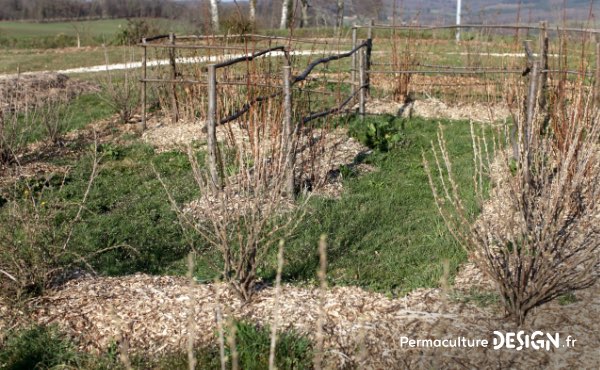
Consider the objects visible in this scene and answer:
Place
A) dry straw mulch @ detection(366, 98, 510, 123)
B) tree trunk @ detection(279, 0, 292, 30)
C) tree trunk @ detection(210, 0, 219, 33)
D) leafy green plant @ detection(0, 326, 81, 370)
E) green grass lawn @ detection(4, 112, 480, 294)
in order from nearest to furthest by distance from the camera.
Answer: leafy green plant @ detection(0, 326, 81, 370) < green grass lawn @ detection(4, 112, 480, 294) < dry straw mulch @ detection(366, 98, 510, 123) < tree trunk @ detection(210, 0, 219, 33) < tree trunk @ detection(279, 0, 292, 30)

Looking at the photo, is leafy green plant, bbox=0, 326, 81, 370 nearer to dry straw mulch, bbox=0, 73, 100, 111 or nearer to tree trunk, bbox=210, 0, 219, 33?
tree trunk, bbox=210, 0, 219, 33

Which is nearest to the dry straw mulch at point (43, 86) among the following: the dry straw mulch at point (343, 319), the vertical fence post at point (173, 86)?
the vertical fence post at point (173, 86)

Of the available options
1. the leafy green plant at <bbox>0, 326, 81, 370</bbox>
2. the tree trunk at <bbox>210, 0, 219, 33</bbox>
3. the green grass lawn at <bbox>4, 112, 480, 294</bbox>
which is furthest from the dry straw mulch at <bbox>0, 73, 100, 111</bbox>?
the leafy green plant at <bbox>0, 326, 81, 370</bbox>

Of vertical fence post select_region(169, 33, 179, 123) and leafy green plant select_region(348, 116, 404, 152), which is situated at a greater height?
vertical fence post select_region(169, 33, 179, 123)

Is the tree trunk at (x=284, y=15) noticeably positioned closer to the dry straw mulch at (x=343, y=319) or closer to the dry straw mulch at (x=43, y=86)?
the dry straw mulch at (x=43, y=86)

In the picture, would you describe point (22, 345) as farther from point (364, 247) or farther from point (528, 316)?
point (528, 316)

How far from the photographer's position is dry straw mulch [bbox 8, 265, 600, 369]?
3.51 meters

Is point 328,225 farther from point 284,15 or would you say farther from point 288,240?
point 284,15

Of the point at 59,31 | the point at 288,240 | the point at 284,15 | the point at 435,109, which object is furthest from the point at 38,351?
the point at 59,31

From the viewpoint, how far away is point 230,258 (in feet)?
13.8

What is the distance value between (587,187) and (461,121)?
4728mm

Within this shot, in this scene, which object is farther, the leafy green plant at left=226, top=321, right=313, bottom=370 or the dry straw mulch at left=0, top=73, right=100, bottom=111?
the dry straw mulch at left=0, top=73, right=100, bottom=111

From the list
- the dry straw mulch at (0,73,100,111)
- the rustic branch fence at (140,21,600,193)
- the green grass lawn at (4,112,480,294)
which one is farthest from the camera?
the dry straw mulch at (0,73,100,111)

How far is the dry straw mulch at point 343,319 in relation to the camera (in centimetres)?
351
